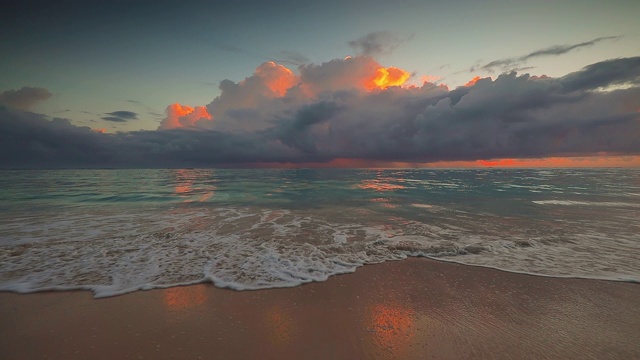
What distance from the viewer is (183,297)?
570cm

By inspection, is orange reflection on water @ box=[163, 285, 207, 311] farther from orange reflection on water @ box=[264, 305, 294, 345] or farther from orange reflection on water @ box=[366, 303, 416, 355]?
orange reflection on water @ box=[366, 303, 416, 355]

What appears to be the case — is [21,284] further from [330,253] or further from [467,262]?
[467,262]

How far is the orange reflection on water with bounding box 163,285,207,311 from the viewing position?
5.33m

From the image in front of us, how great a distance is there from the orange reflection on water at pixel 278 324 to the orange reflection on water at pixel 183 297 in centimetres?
163

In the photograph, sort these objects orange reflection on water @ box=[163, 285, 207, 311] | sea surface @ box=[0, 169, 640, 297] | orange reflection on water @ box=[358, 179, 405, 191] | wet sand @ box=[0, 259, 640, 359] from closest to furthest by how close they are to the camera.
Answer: wet sand @ box=[0, 259, 640, 359] → orange reflection on water @ box=[163, 285, 207, 311] → sea surface @ box=[0, 169, 640, 297] → orange reflection on water @ box=[358, 179, 405, 191]

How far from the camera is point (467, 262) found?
26.6ft

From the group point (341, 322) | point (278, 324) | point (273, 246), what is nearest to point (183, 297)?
point (278, 324)

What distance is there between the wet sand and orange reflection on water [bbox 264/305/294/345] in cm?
2

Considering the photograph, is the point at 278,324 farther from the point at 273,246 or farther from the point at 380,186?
the point at 380,186

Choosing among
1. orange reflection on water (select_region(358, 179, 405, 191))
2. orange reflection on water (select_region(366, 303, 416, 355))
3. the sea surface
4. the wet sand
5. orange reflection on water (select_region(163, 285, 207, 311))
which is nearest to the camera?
the wet sand

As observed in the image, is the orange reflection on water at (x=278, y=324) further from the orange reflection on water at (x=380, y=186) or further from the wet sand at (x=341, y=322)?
the orange reflection on water at (x=380, y=186)

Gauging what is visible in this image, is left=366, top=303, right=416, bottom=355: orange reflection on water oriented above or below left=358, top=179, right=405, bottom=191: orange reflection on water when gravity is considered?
above

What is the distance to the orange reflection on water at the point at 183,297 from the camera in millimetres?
5328

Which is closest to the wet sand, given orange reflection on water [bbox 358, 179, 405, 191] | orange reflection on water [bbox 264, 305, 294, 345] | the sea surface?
orange reflection on water [bbox 264, 305, 294, 345]
